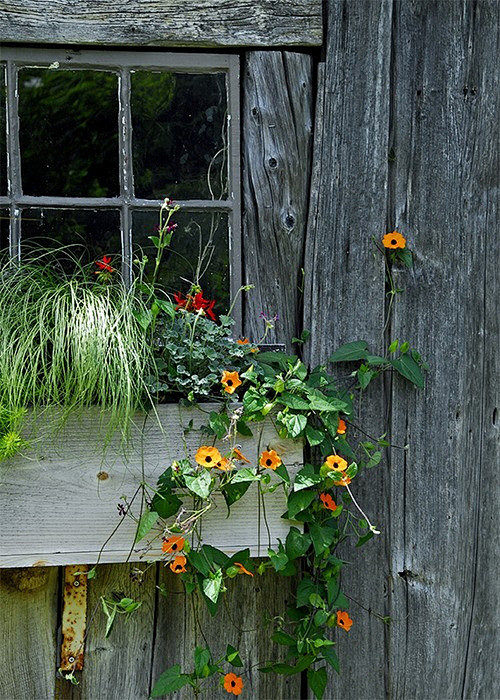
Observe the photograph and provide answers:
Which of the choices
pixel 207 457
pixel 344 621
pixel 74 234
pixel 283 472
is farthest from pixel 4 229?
pixel 344 621

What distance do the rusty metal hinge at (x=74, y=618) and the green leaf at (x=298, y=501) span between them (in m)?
0.55

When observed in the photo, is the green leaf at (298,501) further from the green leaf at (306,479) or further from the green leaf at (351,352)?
the green leaf at (351,352)

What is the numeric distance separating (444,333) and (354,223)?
383 millimetres

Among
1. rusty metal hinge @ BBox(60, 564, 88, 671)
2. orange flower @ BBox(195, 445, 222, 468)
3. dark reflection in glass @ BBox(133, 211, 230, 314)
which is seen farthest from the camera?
dark reflection in glass @ BBox(133, 211, 230, 314)

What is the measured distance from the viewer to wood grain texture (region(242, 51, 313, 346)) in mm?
2271

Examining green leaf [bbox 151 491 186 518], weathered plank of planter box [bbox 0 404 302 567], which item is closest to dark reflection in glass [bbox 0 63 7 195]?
weathered plank of planter box [bbox 0 404 302 567]

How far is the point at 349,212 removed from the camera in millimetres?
2301

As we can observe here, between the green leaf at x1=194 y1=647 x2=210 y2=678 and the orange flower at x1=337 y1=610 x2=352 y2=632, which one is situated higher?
the orange flower at x1=337 y1=610 x2=352 y2=632

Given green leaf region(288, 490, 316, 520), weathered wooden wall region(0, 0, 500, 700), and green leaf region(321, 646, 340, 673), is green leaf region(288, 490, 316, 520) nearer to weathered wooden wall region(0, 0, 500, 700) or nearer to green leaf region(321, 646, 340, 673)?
weathered wooden wall region(0, 0, 500, 700)

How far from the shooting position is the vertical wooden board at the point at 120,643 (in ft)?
7.36

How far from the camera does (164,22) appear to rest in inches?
87.1

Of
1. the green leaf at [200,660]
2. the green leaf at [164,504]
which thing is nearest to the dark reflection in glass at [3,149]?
the green leaf at [164,504]

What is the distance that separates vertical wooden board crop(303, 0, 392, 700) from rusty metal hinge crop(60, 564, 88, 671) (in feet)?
2.19

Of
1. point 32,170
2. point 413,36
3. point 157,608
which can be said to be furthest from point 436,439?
point 32,170
